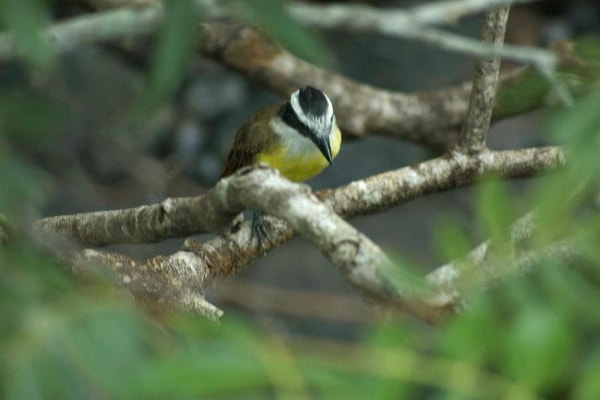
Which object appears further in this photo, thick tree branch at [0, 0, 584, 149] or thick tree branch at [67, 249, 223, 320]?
thick tree branch at [0, 0, 584, 149]

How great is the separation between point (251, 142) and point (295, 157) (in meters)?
0.14

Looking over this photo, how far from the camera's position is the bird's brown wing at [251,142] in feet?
8.50

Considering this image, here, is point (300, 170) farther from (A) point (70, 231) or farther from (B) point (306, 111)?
(A) point (70, 231)

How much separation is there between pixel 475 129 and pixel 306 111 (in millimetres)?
540

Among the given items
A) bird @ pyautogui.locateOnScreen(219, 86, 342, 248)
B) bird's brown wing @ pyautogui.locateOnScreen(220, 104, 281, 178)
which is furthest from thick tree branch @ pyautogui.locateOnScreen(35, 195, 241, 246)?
bird's brown wing @ pyautogui.locateOnScreen(220, 104, 281, 178)

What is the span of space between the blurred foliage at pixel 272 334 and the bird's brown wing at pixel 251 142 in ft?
5.93

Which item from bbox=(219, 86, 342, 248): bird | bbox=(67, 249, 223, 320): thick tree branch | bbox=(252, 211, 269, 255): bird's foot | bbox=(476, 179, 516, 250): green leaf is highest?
bbox=(219, 86, 342, 248): bird

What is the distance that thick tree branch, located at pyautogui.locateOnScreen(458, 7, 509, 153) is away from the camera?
197cm

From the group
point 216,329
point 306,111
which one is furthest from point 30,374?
point 306,111

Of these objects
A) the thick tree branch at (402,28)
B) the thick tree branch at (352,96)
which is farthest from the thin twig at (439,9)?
the thick tree branch at (352,96)

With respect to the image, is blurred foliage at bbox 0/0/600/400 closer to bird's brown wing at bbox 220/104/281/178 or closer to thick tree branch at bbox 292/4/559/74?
thick tree branch at bbox 292/4/559/74

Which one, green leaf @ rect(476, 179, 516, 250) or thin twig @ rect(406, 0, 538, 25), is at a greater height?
thin twig @ rect(406, 0, 538, 25)

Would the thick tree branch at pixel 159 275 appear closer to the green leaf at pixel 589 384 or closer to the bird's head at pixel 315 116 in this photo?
the green leaf at pixel 589 384

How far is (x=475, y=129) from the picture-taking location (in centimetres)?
207
